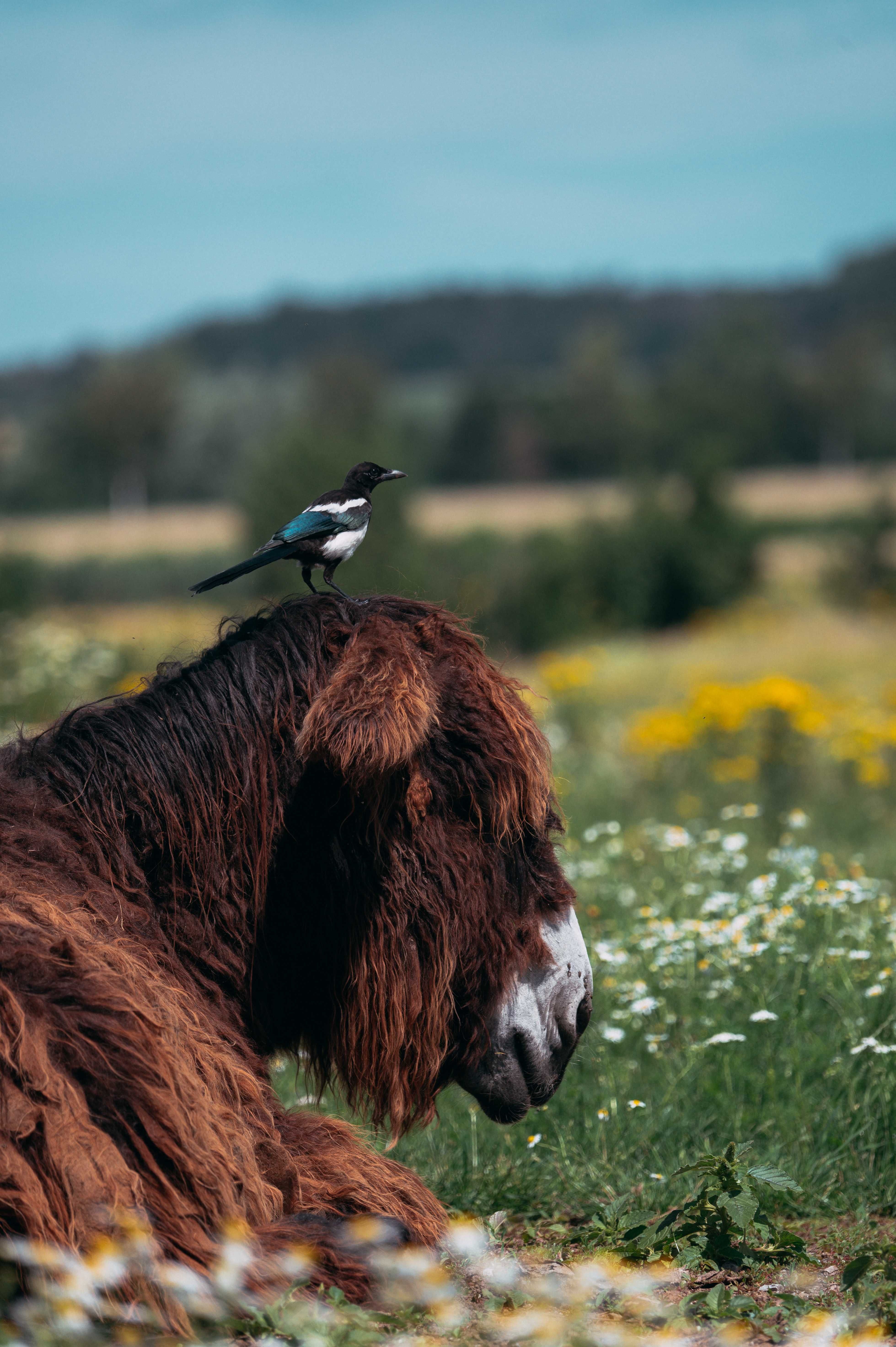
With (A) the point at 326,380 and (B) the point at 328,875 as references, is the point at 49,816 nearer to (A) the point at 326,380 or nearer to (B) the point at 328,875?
(B) the point at 328,875

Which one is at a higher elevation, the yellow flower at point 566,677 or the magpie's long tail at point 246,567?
the magpie's long tail at point 246,567

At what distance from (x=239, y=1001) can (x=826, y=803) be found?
6.89 m

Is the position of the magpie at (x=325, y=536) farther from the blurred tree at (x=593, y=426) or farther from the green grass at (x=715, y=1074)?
the blurred tree at (x=593, y=426)

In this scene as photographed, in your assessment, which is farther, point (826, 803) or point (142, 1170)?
point (826, 803)

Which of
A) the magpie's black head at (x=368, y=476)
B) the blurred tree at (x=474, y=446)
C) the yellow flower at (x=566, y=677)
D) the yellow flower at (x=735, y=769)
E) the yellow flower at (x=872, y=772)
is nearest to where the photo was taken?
the magpie's black head at (x=368, y=476)

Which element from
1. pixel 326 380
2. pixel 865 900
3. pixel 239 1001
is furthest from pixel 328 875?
pixel 326 380

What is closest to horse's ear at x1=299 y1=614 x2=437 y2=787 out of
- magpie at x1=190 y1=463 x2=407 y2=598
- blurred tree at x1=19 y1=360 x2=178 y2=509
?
magpie at x1=190 y1=463 x2=407 y2=598

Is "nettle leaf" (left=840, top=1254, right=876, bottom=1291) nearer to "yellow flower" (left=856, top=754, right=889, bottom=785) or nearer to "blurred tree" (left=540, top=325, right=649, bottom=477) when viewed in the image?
"yellow flower" (left=856, top=754, right=889, bottom=785)

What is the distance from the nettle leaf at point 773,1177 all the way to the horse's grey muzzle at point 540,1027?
465 mm

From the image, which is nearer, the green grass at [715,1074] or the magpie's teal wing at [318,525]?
the magpie's teal wing at [318,525]

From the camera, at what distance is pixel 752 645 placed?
29.1 metres

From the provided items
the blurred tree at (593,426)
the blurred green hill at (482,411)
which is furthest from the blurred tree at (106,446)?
the blurred tree at (593,426)

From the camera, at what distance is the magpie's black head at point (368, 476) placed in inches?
119

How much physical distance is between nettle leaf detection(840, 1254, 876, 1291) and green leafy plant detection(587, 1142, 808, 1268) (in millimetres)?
304
